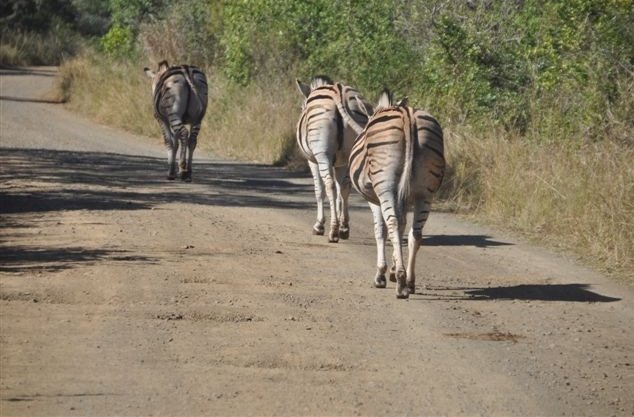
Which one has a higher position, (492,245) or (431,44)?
(431,44)

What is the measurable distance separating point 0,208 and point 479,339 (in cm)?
831

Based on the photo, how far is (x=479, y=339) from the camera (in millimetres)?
9875

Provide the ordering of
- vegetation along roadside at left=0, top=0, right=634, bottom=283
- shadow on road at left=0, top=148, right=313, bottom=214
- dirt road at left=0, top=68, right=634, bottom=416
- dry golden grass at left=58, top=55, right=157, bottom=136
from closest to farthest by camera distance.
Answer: dirt road at left=0, top=68, right=634, bottom=416
vegetation along roadside at left=0, top=0, right=634, bottom=283
shadow on road at left=0, top=148, right=313, bottom=214
dry golden grass at left=58, top=55, right=157, bottom=136

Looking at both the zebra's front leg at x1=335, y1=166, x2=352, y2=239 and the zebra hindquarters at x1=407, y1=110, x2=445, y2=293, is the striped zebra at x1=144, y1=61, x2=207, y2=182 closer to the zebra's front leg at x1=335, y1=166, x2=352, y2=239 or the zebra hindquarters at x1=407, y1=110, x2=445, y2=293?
the zebra's front leg at x1=335, y1=166, x2=352, y2=239

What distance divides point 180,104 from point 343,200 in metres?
6.92

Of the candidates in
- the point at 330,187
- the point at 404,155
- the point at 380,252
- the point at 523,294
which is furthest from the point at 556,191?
the point at 404,155

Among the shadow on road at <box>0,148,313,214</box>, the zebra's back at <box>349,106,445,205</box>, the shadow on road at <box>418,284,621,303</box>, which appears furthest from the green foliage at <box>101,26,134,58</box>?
the shadow on road at <box>418,284,621,303</box>

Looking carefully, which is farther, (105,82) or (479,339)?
(105,82)

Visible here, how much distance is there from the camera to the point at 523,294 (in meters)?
11.9

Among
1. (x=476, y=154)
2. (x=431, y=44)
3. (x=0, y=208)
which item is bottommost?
(x=0, y=208)

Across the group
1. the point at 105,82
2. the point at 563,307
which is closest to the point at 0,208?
the point at 563,307

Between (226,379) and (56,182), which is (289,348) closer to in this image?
(226,379)

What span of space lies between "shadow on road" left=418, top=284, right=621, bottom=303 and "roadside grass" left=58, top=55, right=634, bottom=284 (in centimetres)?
97

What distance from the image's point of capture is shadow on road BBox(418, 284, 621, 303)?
11711 millimetres
